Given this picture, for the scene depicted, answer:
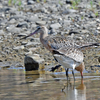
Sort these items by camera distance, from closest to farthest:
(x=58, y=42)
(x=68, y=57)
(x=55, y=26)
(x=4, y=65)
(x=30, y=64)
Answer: (x=68, y=57) → (x=30, y=64) → (x=58, y=42) → (x=4, y=65) → (x=55, y=26)

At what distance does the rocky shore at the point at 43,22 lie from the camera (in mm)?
11133

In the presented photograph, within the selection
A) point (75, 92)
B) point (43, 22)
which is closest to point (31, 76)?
point (75, 92)

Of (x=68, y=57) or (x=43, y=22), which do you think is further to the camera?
(x=43, y=22)

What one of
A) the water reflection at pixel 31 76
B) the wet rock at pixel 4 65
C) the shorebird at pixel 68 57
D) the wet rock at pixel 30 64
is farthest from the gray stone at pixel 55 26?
the shorebird at pixel 68 57

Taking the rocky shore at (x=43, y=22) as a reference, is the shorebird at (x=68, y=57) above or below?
below

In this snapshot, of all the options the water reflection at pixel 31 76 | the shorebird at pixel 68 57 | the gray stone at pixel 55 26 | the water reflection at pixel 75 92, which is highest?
the gray stone at pixel 55 26

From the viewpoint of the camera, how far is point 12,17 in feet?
49.4

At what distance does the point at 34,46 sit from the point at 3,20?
129 inches

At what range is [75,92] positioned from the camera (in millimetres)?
6941

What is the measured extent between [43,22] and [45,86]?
7048mm

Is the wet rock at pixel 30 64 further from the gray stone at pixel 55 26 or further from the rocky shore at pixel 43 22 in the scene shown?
the gray stone at pixel 55 26

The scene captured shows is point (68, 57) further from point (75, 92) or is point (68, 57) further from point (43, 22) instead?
point (43, 22)

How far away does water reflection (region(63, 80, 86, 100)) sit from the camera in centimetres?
641

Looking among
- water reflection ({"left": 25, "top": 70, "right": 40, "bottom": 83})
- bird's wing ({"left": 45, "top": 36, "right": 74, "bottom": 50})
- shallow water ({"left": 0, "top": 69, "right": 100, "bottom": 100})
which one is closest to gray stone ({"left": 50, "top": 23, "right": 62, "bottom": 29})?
bird's wing ({"left": 45, "top": 36, "right": 74, "bottom": 50})
